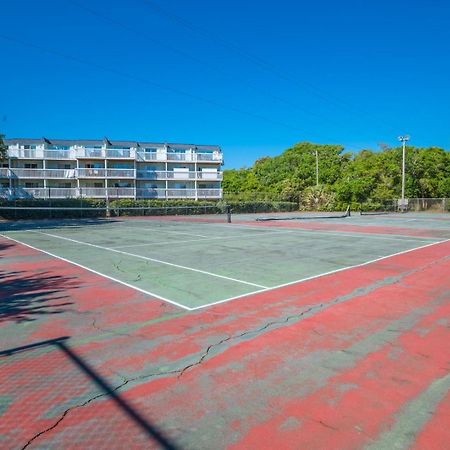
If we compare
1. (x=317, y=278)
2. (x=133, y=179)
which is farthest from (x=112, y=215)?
(x=317, y=278)

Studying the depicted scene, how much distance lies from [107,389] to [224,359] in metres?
1.36

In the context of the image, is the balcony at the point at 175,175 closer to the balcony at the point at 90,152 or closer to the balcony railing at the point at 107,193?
the balcony railing at the point at 107,193

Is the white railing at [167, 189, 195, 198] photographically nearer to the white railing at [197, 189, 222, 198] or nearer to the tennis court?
the white railing at [197, 189, 222, 198]

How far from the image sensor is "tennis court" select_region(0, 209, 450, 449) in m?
3.06

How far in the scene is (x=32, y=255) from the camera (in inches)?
502

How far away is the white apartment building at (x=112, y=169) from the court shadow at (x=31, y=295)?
4336cm

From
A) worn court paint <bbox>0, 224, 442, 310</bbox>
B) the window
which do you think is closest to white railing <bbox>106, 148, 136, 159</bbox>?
the window

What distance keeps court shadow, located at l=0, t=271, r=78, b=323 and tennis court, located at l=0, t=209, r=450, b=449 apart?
1.7 inches

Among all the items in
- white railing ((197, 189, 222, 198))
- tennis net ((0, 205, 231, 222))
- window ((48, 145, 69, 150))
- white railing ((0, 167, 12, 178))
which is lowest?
tennis net ((0, 205, 231, 222))

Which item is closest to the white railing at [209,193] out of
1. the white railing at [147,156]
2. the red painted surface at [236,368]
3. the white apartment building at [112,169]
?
the white apartment building at [112,169]

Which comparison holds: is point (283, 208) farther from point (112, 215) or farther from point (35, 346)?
point (35, 346)

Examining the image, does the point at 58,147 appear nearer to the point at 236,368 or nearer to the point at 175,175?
the point at 175,175

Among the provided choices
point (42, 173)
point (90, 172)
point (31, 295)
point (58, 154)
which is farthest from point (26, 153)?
point (31, 295)

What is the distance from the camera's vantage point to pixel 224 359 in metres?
4.40
